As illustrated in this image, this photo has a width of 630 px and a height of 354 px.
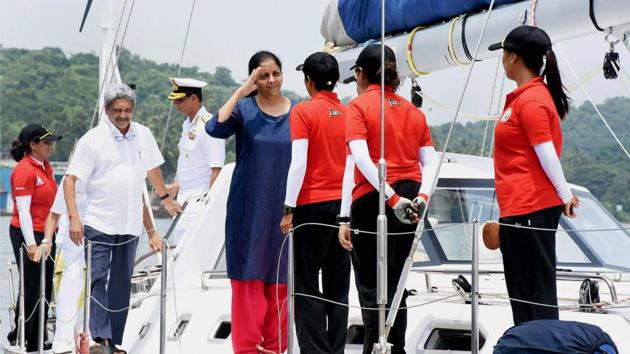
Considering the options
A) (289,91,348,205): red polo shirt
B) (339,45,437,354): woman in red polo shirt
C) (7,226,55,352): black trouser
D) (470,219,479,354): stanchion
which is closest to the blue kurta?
(289,91,348,205): red polo shirt

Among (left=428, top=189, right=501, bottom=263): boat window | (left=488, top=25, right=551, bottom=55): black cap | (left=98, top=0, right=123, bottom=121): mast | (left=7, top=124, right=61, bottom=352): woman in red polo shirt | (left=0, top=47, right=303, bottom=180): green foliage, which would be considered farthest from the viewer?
(left=0, top=47, right=303, bottom=180): green foliage

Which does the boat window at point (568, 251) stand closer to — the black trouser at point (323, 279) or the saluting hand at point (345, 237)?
the black trouser at point (323, 279)

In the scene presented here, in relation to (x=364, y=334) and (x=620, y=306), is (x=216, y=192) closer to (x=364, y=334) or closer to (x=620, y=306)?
(x=364, y=334)

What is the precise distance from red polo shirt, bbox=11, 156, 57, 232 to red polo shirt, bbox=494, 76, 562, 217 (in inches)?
181

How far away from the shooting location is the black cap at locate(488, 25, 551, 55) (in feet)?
17.6

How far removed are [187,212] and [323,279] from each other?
7.83 feet

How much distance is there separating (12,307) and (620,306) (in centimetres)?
542

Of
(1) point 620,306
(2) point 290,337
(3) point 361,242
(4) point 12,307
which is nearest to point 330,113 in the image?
(3) point 361,242

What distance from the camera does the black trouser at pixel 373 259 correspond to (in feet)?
18.7

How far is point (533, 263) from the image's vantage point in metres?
5.28

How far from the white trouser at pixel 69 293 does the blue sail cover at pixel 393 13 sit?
2.16 meters

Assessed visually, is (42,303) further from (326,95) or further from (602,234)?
→ (602,234)

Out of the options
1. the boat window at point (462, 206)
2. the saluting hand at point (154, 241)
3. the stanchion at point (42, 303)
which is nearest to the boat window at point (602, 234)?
the boat window at point (462, 206)

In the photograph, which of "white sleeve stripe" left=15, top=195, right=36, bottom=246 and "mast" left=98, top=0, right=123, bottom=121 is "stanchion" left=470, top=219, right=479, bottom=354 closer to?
"white sleeve stripe" left=15, top=195, right=36, bottom=246
